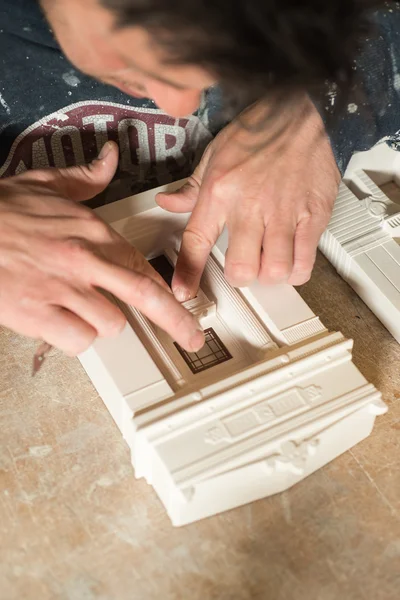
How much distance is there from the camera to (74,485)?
794 mm

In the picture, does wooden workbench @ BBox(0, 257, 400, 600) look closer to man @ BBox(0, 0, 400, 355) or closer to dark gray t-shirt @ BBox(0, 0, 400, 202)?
man @ BBox(0, 0, 400, 355)

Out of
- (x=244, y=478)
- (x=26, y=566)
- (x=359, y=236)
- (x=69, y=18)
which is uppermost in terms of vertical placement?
(x=69, y=18)

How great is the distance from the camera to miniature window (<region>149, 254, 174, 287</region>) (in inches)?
37.9

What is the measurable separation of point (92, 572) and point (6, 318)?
297 mm

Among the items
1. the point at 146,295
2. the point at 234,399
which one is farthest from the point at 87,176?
the point at 234,399

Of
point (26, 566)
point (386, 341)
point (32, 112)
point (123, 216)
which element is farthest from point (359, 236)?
point (26, 566)

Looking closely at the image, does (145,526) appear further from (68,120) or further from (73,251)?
(68,120)

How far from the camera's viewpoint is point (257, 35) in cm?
49

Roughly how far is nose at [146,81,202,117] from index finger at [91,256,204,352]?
0.62ft

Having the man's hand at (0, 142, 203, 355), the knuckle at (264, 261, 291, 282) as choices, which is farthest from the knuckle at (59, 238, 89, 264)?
the knuckle at (264, 261, 291, 282)

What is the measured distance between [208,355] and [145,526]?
0.23 m

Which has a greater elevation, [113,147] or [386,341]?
[113,147]

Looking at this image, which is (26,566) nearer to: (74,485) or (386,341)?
(74,485)

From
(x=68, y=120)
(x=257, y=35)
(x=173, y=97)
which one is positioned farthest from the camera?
(x=68, y=120)
